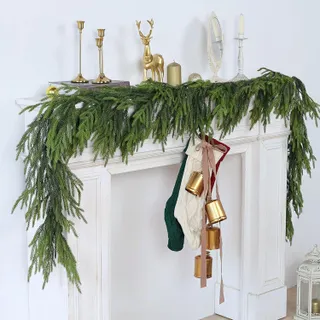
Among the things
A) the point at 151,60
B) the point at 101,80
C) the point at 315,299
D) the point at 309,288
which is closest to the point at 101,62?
the point at 101,80

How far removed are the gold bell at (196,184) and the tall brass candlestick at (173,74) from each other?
0.36 meters

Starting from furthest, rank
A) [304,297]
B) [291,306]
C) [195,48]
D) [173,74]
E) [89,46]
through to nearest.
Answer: [291,306]
[304,297]
[195,48]
[173,74]
[89,46]

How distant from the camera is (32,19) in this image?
8.27 feet

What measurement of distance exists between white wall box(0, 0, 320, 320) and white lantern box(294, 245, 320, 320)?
88 cm

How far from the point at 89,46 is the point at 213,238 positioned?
0.87m

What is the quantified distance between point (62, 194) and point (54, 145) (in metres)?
0.17

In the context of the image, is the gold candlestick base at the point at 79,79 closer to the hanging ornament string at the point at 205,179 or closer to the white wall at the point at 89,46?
the white wall at the point at 89,46

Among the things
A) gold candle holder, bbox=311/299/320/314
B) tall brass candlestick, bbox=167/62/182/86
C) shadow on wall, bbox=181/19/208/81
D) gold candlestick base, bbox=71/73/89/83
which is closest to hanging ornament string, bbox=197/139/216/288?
tall brass candlestick, bbox=167/62/182/86

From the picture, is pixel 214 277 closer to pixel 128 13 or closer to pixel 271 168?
pixel 271 168

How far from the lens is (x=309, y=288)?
3.25m

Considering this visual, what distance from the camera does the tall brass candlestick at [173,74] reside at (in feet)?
9.22

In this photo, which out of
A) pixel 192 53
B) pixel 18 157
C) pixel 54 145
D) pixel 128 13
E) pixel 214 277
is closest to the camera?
pixel 54 145

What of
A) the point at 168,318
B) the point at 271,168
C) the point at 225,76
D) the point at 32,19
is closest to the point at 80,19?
the point at 32,19

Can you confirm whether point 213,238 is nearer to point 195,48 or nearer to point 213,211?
point 213,211
